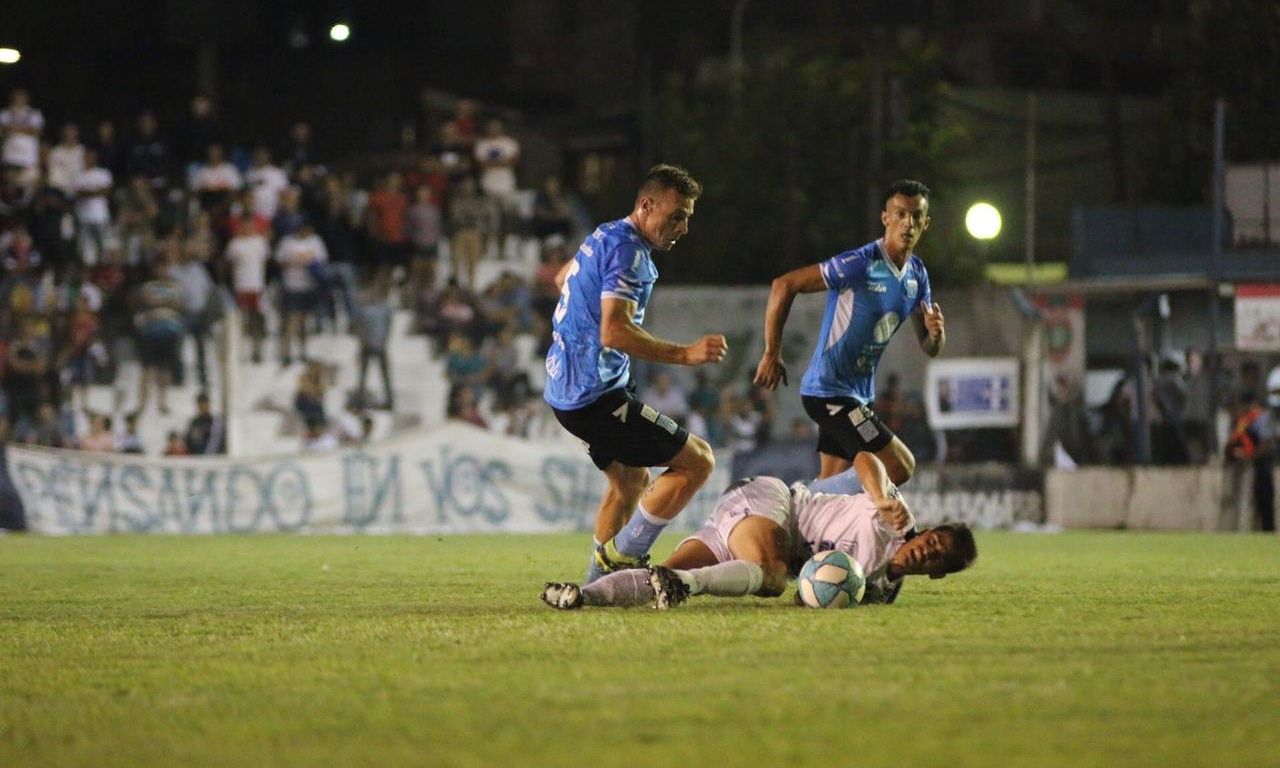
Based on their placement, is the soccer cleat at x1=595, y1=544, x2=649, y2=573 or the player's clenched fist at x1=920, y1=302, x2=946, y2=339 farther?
the player's clenched fist at x1=920, y1=302, x2=946, y2=339

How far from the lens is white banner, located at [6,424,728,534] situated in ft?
70.1

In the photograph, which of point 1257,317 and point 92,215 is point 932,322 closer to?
point 1257,317

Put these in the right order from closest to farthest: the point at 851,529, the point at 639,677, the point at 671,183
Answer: the point at 639,677, the point at 851,529, the point at 671,183

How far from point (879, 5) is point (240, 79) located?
13879 millimetres

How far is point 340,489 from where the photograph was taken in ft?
71.9

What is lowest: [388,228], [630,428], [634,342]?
[630,428]

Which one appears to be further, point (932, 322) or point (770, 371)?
point (932, 322)

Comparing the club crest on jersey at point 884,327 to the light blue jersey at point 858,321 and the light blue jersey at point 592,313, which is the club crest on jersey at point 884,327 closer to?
the light blue jersey at point 858,321

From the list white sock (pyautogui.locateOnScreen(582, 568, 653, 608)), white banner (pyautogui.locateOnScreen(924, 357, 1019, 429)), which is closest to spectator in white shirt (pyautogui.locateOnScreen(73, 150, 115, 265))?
white banner (pyautogui.locateOnScreen(924, 357, 1019, 429))

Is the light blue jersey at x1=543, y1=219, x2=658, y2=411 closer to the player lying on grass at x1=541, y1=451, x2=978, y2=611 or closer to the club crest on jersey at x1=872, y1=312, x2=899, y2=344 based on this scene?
the player lying on grass at x1=541, y1=451, x2=978, y2=611

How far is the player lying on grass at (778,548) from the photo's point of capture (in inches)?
353

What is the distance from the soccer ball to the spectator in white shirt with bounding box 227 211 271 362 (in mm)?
16041

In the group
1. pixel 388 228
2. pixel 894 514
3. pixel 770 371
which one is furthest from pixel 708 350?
pixel 388 228

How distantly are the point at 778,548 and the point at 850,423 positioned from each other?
4.63ft
